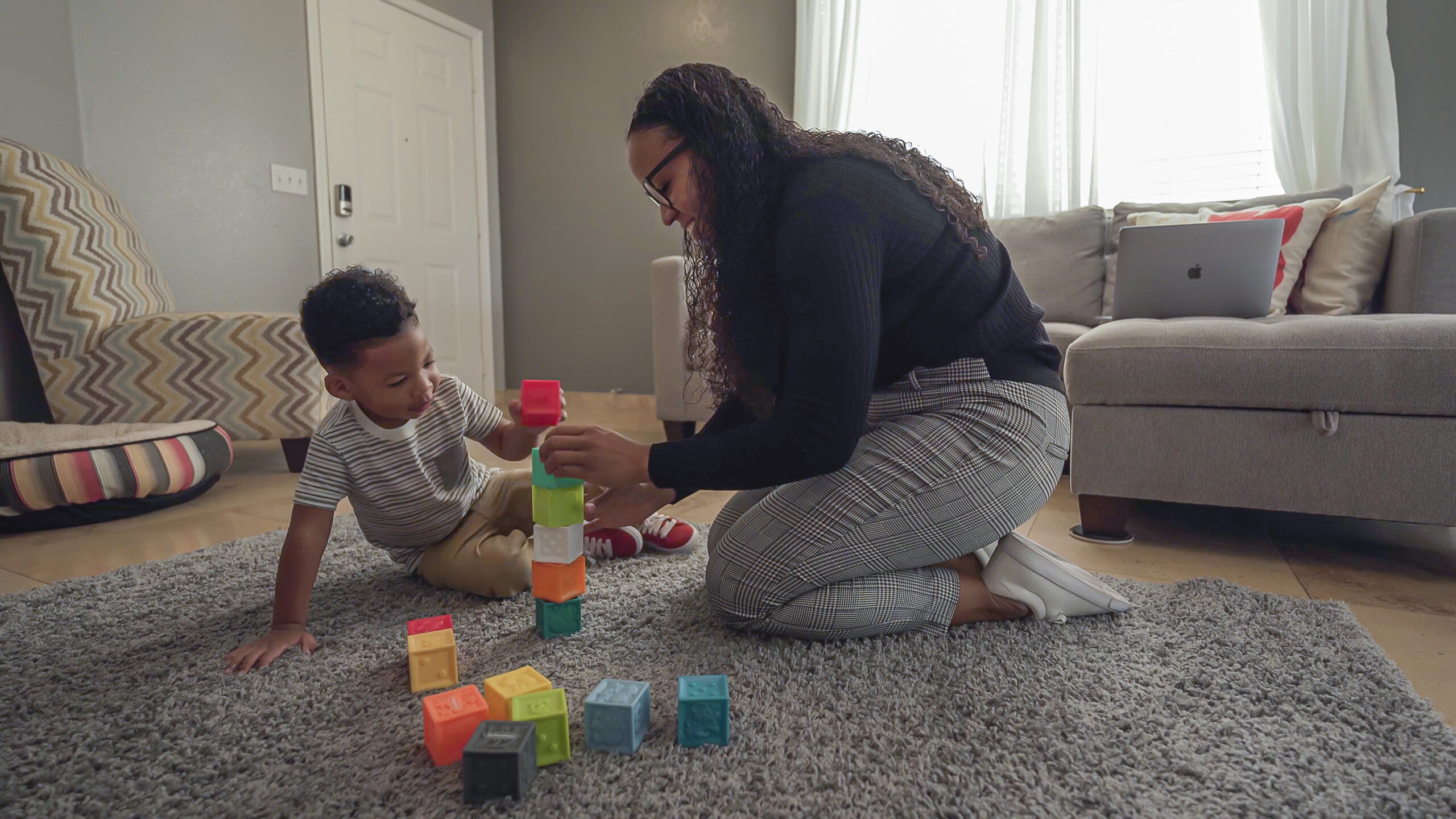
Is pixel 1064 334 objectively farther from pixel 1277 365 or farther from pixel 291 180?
pixel 291 180

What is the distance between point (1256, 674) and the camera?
101cm

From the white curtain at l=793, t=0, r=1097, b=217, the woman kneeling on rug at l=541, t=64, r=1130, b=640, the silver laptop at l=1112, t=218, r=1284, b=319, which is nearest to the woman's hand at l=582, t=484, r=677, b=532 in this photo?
the woman kneeling on rug at l=541, t=64, r=1130, b=640

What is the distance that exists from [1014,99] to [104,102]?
3.36 metres

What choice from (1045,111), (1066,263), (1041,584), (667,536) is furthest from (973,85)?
(1041,584)

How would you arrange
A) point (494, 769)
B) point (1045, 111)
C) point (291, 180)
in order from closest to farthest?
point (494, 769)
point (1045, 111)
point (291, 180)

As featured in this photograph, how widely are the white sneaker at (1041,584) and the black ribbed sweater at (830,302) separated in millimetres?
378

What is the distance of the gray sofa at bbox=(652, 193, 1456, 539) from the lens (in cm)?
144

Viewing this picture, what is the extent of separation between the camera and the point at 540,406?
1.15 metres

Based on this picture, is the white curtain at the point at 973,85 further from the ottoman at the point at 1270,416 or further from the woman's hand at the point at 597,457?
the woman's hand at the point at 597,457

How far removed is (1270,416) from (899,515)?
0.95 metres

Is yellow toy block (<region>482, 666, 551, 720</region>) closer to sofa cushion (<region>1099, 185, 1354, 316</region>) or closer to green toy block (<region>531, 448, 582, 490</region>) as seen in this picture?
green toy block (<region>531, 448, 582, 490</region>)

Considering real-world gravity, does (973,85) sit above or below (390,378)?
above

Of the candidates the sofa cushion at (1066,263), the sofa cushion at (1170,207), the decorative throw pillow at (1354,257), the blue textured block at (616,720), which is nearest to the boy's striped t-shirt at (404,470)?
the blue textured block at (616,720)

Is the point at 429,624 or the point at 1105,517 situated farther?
the point at 1105,517
